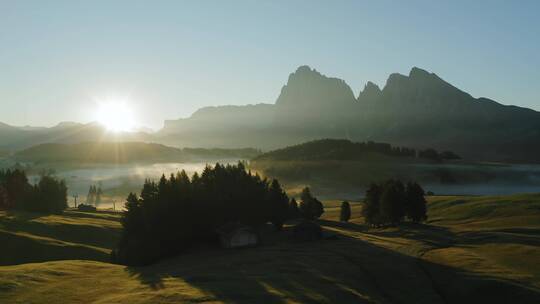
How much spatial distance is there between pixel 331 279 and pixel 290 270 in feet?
19.1

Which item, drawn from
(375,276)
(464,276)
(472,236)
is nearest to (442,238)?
(472,236)

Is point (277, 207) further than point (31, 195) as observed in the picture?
No

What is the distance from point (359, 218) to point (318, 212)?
1606 centimetres

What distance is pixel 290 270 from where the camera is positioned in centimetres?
5166

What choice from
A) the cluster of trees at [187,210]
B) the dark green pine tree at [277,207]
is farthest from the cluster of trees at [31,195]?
the dark green pine tree at [277,207]

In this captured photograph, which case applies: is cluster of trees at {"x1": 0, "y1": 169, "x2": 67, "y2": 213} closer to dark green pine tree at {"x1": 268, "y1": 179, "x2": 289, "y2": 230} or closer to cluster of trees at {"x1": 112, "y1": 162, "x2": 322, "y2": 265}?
cluster of trees at {"x1": 112, "y1": 162, "x2": 322, "y2": 265}

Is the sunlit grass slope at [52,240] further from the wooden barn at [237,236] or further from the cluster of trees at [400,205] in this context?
the cluster of trees at [400,205]

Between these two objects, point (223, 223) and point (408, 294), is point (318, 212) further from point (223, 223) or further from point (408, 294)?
point (408, 294)

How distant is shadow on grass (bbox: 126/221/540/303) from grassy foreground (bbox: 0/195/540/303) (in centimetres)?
10

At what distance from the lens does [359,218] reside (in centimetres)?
13825

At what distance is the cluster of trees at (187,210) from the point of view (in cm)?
7250

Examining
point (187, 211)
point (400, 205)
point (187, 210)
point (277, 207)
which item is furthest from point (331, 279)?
point (400, 205)

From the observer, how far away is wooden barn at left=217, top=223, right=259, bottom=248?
248 feet

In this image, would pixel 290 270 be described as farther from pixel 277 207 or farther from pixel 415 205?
pixel 415 205
